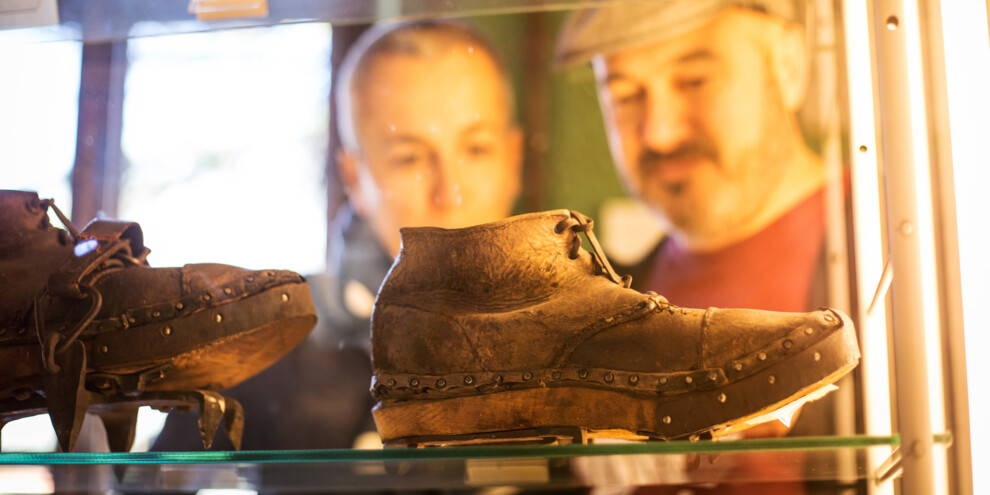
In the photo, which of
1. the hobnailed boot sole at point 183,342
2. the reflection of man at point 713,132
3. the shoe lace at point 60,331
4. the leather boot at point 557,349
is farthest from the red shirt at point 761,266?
the shoe lace at point 60,331

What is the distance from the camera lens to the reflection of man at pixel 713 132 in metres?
1.06

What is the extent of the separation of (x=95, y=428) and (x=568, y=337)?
2.25 feet

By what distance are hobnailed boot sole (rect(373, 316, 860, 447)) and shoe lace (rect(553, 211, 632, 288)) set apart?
116mm

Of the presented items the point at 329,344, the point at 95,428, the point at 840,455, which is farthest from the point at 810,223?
the point at 95,428

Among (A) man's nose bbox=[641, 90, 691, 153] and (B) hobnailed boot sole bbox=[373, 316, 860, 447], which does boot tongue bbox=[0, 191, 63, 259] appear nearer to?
(B) hobnailed boot sole bbox=[373, 316, 860, 447]

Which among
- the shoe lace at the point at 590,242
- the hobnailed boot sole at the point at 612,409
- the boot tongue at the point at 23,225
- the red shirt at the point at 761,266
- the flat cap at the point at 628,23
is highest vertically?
the flat cap at the point at 628,23

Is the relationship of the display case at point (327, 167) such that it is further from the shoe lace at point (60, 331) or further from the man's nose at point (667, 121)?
the shoe lace at point (60, 331)

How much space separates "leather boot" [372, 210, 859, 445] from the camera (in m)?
0.62

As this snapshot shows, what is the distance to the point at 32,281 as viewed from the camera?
2.51ft

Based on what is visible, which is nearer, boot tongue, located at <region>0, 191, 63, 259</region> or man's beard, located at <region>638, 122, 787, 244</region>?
boot tongue, located at <region>0, 191, 63, 259</region>

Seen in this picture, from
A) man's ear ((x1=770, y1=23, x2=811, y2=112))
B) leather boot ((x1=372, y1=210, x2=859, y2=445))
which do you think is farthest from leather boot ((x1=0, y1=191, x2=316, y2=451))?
man's ear ((x1=770, y1=23, x2=811, y2=112))

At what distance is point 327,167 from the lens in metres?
1.14

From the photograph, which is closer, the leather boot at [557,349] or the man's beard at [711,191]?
the leather boot at [557,349]

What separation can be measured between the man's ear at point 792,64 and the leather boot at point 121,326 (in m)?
0.67
